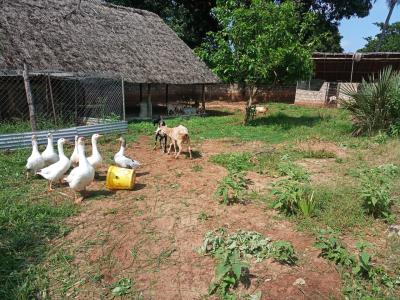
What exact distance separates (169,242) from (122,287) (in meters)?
0.98

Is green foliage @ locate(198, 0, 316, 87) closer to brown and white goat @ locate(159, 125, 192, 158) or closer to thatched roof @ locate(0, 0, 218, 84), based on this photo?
thatched roof @ locate(0, 0, 218, 84)

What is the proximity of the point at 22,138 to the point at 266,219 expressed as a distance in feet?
21.9

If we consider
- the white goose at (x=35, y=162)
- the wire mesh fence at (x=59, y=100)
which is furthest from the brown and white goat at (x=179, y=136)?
the wire mesh fence at (x=59, y=100)

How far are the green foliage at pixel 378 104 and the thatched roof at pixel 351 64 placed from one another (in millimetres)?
9660

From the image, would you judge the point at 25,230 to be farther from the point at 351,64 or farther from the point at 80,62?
the point at 351,64

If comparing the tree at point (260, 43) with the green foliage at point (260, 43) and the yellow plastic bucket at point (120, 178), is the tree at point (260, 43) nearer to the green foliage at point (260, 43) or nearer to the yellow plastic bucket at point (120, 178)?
the green foliage at point (260, 43)

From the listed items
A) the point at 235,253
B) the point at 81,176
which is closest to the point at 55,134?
the point at 81,176

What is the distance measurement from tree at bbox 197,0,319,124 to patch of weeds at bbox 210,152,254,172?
5.91 metres

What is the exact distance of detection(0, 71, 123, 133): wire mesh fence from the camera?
11.9 meters

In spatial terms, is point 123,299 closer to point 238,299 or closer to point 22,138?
point 238,299

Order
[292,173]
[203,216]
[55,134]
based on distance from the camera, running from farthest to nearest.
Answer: [55,134]
[292,173]
[203,216]

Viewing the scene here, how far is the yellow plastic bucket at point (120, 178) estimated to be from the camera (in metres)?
6.29

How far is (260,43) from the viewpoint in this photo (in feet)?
44.6

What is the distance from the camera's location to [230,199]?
5863 mm
